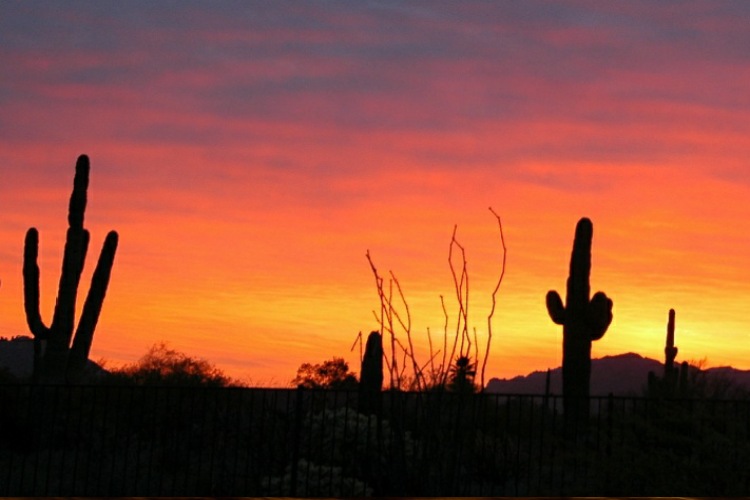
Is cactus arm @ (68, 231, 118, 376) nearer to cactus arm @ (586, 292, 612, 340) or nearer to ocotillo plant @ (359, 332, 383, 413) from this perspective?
ocotillo plant @ (359, 332, 383, 413)

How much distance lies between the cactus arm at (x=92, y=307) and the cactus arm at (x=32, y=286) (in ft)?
3.05

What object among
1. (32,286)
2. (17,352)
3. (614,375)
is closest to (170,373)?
(32,286)

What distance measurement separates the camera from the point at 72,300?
28.1 metres

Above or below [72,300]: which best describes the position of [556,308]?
above

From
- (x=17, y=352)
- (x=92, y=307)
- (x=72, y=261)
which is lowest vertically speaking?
(x=92, y=307)

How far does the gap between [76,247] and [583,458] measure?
1320 cm

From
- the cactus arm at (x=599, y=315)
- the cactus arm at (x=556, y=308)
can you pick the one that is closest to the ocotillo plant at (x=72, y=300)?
the cactus arm at (x=556, y=308)

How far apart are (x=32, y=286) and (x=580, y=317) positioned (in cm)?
1232

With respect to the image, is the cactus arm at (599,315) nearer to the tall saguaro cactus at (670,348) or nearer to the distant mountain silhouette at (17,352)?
the tall saguaro cactus at (670,348)

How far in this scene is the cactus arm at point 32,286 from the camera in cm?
2881

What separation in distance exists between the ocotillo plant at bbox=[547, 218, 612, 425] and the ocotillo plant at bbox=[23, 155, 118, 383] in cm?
1004

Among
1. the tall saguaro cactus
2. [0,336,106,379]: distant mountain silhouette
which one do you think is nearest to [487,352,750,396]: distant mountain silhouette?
[0,336,106,379]: distant mountain silhouette

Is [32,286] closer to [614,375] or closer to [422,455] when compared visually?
[422,455]

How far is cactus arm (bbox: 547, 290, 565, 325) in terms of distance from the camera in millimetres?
28000
